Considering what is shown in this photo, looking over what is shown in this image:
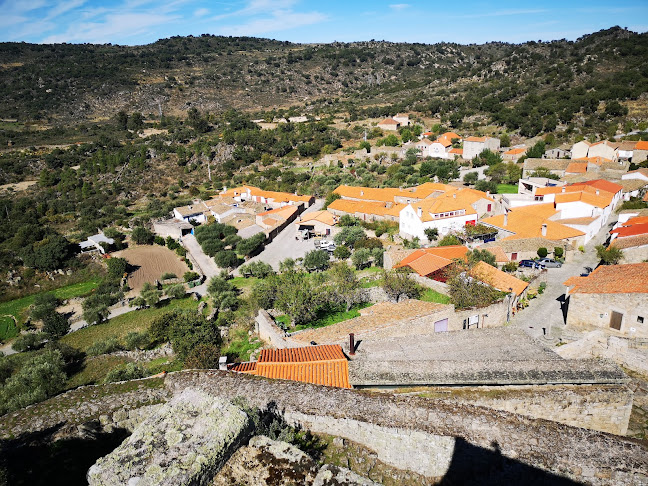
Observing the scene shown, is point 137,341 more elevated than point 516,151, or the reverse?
point 516,151

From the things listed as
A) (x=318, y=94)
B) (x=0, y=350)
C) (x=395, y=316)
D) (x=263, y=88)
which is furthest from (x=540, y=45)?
(x=0, y=350)

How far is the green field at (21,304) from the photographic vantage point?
100 feet

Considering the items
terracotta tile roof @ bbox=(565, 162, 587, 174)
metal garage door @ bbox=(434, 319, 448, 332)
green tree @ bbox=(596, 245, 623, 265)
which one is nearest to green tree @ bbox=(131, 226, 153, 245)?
metal garage door @ bbox=(434, 319, 448, 332)

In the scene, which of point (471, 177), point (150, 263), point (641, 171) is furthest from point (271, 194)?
point (641, 171)

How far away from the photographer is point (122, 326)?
27.6m

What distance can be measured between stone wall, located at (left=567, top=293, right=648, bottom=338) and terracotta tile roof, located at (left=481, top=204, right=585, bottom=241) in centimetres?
1388

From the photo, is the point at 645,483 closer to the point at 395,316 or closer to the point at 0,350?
the point at 395,316

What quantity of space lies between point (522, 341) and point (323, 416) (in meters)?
11.3

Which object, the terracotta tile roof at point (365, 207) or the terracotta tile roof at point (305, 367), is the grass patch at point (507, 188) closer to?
the terracotta tile roof at point (365, 207)

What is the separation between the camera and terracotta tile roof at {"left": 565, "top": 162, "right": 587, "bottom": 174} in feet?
151

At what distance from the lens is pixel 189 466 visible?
4488 mm

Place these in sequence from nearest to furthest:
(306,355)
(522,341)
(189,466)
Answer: (189,466), (306,355), (522,341)

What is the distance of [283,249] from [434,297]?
21276 mm

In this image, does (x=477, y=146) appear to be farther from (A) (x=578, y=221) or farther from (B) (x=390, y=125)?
(A) (x=578, y=221)
